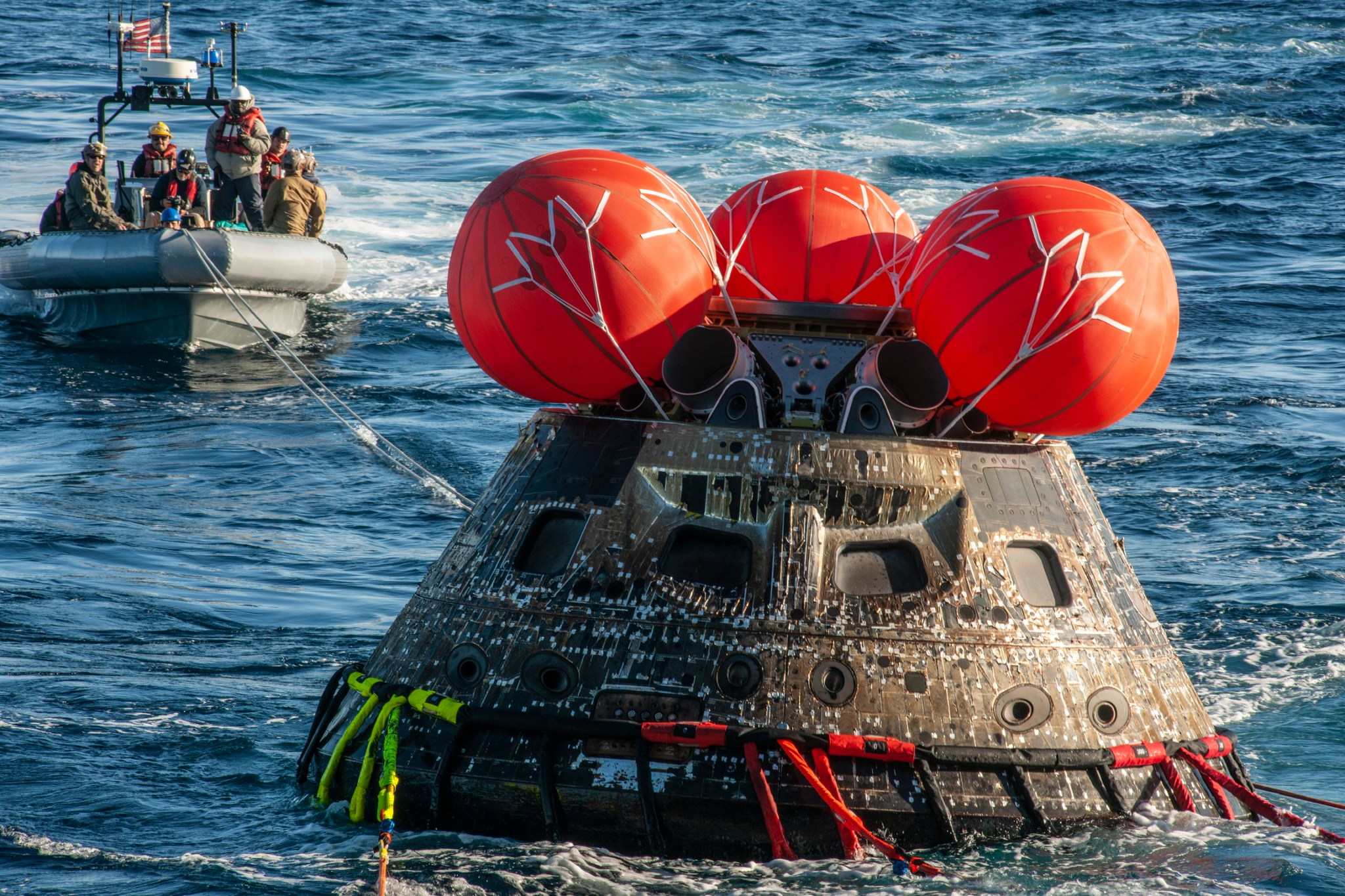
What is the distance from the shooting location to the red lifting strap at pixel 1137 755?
4.93m

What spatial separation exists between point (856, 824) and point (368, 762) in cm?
184

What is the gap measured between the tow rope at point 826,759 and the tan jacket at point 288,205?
14.8m

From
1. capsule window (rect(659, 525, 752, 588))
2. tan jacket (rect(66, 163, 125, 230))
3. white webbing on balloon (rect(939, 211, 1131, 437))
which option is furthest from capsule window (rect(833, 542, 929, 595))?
tan jacket (rect(66, 163, 125, 230))

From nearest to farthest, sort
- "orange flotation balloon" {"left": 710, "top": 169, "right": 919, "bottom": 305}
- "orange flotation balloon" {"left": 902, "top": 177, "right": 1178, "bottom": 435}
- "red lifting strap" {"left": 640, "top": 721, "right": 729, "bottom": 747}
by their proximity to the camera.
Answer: "red lifting strap" {"left": 640, "top": 721, "right": 729, "bottom": 747} → "orange flotation balloon" {"left": 902, "top": 177, "right": 1178, "bottom": 435} → "orange flotation balloon" {"left": 710, "top": 169, "right": 919, "bottom": 305}

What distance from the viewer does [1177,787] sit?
16.5 ft

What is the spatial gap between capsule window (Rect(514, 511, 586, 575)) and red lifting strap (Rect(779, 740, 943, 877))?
128 cm

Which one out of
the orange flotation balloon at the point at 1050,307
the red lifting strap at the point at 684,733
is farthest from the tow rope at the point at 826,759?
the orange flotation balloon at the point at 1050,307

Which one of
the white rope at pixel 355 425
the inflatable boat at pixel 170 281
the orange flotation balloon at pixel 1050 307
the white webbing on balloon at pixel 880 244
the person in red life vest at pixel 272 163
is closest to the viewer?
the orange flotation balloon at pixel 1050 307

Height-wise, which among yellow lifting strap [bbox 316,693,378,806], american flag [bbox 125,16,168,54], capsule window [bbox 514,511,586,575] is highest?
american flag [bbox 125,16,168,54]

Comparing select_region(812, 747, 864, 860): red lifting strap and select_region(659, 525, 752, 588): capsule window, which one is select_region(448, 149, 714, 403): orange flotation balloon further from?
select_region(812, 747, 864, 860): red lifting strap

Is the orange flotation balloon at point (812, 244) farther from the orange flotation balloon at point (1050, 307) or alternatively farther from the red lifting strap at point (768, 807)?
the red lifting strap at point (768, 807)

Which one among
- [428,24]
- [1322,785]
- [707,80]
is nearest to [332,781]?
[1322,785]

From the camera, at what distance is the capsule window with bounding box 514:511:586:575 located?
17.5 ft

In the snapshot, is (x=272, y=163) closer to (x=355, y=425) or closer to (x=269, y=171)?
(x=269, y=171)
